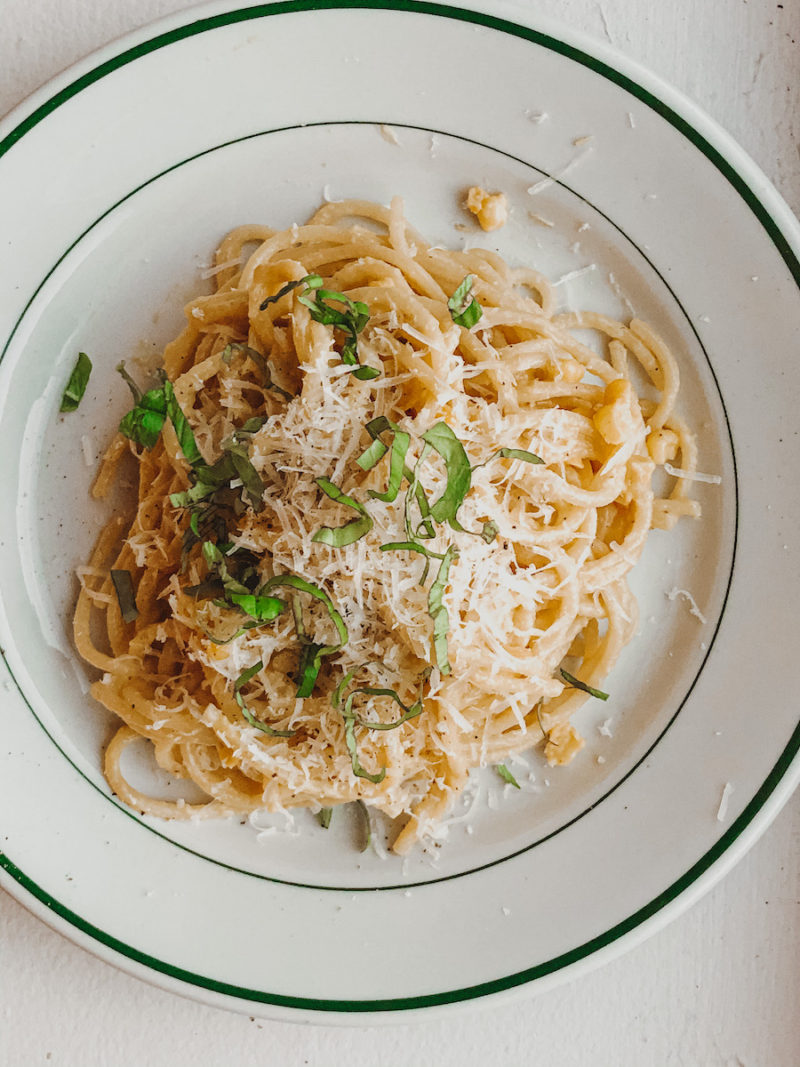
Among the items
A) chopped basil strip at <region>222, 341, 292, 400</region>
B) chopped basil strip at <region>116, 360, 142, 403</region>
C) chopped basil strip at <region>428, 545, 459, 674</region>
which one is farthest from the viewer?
chopped basil strip at <region>116, 360, 142, 403</region>

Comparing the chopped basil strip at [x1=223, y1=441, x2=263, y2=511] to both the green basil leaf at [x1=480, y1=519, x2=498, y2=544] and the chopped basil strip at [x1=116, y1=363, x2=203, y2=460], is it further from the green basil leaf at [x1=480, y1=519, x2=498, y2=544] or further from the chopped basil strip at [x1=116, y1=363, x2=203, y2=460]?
the green basil leaf at [x1=480, y1=519, x2=498, y2=544]

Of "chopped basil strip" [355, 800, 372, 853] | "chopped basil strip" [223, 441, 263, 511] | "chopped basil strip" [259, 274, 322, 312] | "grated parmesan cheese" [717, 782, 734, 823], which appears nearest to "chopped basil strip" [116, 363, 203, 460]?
"chopped basil strip" [223, 441, 263, 511]

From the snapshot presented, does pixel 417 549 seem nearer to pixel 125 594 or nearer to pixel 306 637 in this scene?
pixel 306 637

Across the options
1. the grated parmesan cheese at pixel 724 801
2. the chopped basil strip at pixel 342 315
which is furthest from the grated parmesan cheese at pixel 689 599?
the chopped basil strip at pixel 342 315

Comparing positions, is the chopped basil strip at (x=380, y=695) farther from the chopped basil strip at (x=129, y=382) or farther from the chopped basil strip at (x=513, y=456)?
the chopped basil strip at (x=129, y=382)

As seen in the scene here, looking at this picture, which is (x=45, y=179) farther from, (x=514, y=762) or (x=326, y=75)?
(x=514, y=762)

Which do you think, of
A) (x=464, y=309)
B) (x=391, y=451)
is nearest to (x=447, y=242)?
(x=464, y=309)

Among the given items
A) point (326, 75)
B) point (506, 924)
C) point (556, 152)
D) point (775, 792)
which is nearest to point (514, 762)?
point (506, 924)
